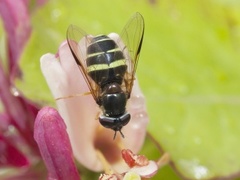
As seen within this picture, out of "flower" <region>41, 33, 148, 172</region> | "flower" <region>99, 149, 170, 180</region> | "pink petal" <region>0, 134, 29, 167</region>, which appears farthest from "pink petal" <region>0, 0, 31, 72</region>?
"flower" <region>99, 149, 170, 180</region>

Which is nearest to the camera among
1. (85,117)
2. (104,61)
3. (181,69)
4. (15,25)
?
(104,61)

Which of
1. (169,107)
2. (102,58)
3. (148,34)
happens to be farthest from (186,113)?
(102,58)

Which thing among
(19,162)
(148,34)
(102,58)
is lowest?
(19,162)

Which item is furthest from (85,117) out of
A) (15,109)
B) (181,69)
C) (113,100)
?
(181,69)

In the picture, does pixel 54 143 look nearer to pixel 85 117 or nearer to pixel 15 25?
pixel 85 117

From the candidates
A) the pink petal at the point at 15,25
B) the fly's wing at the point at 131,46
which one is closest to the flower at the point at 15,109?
the pink petal at the point at 15,25

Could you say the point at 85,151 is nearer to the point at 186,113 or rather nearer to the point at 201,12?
the point at 186,113
